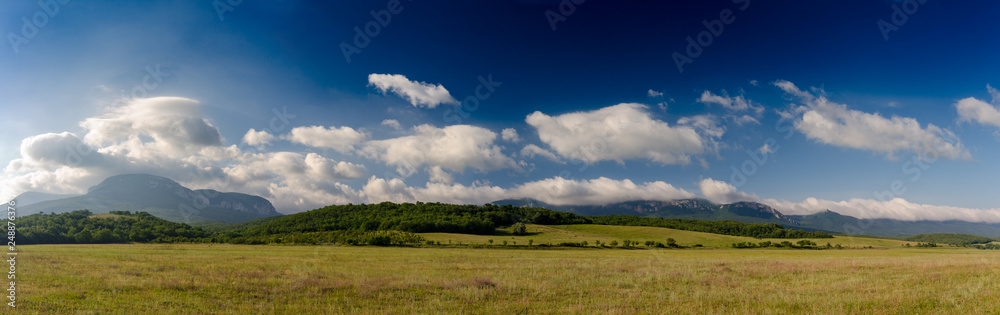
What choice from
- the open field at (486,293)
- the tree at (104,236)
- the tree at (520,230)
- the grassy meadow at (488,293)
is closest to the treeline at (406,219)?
the tree at (520,230)

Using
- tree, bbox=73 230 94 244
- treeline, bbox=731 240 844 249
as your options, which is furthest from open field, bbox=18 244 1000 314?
treeline, bbox=731 240 844 249

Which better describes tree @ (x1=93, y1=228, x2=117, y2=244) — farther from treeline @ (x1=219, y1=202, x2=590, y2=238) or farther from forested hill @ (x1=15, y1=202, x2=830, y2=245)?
treeline @ (x1=219, y1=202, x2=590, y2=238)

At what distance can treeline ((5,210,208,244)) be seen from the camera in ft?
288

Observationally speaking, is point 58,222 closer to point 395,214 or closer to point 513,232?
point 395,214

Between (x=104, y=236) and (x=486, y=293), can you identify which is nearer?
(x=486, y=293)

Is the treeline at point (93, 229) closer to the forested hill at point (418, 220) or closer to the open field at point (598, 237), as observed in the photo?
the forested hill at point (418, 220)

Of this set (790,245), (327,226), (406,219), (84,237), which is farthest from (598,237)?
(84,237)

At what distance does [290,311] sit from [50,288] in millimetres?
13248

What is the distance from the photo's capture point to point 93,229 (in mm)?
104188

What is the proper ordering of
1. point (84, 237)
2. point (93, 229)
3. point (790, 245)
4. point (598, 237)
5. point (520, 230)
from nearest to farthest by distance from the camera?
point (84, 237) < point (93, 229) < point (598, 237) < point (790, 245) < point (520, 230)

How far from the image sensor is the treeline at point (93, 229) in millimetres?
87812

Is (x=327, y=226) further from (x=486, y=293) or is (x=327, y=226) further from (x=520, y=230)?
(x=486, y=293)

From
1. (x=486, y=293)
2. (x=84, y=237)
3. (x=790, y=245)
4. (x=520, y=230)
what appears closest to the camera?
(x=486, y=293)

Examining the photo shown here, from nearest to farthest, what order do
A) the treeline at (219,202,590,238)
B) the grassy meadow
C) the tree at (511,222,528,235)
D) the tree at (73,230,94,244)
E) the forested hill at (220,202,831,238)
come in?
the grassy meadow < the tree at (73,230,94,244) < the tree at (511,222,528,235) < the treeline at (219,202,590,238) < the forested hill at (220,202,831,238)
